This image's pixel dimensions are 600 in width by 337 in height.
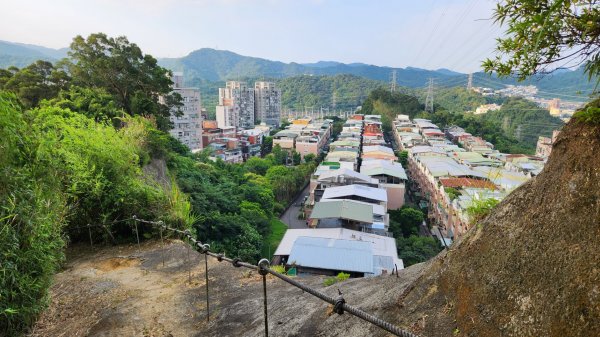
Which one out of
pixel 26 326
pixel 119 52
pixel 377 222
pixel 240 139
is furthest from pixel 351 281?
pixel 240 139

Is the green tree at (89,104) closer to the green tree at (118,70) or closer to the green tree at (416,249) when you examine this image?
the green tree at (118,70)

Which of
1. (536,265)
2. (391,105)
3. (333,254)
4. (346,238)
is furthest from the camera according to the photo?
(391,105)

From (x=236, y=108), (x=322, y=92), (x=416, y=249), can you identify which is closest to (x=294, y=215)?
(x=416, y=249)

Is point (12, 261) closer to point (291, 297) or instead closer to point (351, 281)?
point (291, 297)

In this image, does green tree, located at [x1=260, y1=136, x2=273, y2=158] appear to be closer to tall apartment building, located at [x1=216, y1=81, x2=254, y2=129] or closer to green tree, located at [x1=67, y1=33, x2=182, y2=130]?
tall apartment building, located at [x1=216, y1=81, x2=254, y2=129]

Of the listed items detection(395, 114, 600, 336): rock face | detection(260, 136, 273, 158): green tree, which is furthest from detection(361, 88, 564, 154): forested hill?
detection(395, 114, 600, 336): rock face

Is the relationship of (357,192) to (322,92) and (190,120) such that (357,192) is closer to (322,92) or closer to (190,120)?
(190,120)

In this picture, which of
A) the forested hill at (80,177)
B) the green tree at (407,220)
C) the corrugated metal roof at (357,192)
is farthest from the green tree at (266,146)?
the forested hill at (80,177)

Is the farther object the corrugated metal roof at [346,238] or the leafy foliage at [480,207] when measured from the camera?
the corrugated metal roof at [346,238]
